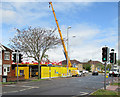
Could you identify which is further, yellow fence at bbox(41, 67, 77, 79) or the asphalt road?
yellow fence at bbox(41, 67, 77, 79)

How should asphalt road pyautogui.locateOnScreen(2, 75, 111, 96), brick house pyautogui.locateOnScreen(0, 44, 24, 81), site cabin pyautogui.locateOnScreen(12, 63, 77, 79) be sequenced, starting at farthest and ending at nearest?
brick house pyautogui.locateOnScreen(0, 44, 24, 81) → site cabin pyautogui.locateOnScreen(12, 63, 77, 79) → asphalt road pyautogui.locateOnScreen(2, 75, 111, 96)

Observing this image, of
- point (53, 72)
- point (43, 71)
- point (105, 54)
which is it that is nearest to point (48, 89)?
point (105, 54)

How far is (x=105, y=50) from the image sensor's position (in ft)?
52.0

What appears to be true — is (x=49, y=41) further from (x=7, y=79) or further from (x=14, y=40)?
(x=7, y=79)

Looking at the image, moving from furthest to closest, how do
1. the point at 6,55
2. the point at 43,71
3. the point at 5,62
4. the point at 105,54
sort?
1. the point at 6,55
2. the point at 5,62
3. the point at 43,71
4. the point at 105,54

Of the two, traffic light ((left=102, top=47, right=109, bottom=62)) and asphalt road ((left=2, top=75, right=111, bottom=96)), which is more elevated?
traffic light ((left=102, top=47, right=109, bottom=62))

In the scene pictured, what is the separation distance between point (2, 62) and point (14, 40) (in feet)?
25.7

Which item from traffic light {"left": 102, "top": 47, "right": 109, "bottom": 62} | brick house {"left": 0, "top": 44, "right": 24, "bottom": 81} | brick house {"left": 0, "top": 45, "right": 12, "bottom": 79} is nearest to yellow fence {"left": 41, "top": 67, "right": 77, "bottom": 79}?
brick house {"left": 0, "top": 44, "right": 24, "bottom": 81}

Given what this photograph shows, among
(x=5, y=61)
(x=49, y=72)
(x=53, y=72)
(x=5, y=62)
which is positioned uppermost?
(x=5, y=61)

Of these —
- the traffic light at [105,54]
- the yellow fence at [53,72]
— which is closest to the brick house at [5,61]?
the yellow fence at [53,72]

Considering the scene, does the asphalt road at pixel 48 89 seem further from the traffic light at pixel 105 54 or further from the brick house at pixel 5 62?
the brick house at pixel 5 62

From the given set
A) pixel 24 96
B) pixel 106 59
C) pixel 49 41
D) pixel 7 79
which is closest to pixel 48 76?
pixel 49 41

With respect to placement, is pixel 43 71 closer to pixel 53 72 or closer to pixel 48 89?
pixel 53 72

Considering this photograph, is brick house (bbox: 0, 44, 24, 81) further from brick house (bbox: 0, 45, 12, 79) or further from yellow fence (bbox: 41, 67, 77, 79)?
yellow fence (bbox: 41, 67, 77, 79)
